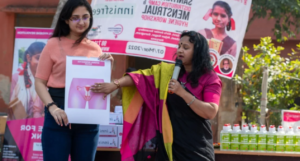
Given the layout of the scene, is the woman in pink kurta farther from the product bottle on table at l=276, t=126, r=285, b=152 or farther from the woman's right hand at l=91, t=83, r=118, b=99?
the product bottle on table at l=276, t=126, r=285, b=152

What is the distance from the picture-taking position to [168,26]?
4.52 meters

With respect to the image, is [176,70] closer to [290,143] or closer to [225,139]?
[225,139]

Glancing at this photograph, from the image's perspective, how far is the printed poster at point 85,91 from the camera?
8.20 ft

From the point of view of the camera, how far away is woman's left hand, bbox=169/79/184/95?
2396mm

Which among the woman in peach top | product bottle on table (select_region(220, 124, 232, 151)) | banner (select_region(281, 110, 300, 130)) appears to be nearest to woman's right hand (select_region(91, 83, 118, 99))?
the woman in peach top

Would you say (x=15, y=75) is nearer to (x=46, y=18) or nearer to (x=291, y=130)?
(x=46, y=18)

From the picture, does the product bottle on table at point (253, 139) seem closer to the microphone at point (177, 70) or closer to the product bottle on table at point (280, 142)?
the product bottle on table at point (280, 142)

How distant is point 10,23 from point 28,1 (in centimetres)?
49

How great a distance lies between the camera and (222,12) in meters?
4.62

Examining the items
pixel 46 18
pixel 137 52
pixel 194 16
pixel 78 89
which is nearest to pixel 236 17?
pixel 194 16

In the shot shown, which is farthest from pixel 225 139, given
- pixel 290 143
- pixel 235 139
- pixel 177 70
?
pixel 177 70

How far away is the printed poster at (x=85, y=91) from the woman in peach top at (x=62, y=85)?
6cm

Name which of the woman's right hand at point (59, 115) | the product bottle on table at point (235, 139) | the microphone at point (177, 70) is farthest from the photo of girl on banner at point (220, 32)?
the woman's right hand at point (59, 115)

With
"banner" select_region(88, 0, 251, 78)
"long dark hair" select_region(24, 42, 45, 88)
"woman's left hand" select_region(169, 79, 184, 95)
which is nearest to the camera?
"woman's left hand" select_region(169, 79, 184, 95)
